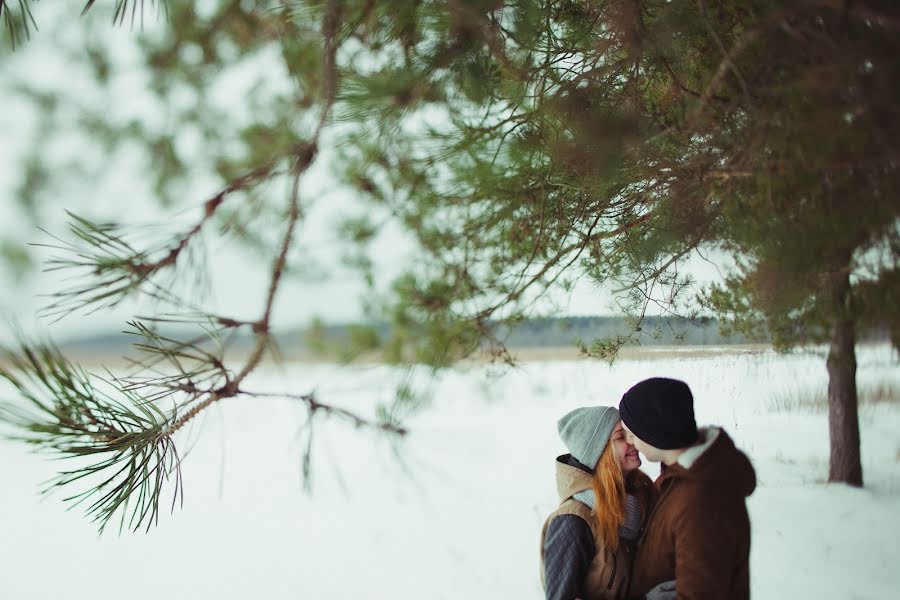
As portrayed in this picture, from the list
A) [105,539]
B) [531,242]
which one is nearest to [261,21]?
[531,242]

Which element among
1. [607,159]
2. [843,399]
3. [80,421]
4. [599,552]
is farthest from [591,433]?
[80,421]

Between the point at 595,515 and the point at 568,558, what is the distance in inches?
2.8

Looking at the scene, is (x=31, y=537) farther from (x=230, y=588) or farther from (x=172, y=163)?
(x=172, y=163)

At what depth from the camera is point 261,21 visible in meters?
1.59

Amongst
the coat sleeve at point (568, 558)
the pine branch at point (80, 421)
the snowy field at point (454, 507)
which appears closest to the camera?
the pine branch at point (80, 421)

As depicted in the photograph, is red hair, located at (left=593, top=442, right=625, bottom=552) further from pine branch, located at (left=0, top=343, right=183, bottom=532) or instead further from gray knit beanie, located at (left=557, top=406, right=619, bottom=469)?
pine branch, located at (left=0, top=343, right=183, bottom=532)

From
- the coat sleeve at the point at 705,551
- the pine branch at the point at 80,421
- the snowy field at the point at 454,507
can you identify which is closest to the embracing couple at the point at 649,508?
the coat sleeve at the point at 705,551

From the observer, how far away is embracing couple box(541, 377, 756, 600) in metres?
0.90

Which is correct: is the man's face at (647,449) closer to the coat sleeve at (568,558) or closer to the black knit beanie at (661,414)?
the black knit beanie at (661,414)

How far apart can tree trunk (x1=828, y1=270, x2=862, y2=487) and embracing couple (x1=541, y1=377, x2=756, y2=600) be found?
213 mm

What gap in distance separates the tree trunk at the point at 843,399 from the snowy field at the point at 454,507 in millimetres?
24

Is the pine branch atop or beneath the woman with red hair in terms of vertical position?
atop

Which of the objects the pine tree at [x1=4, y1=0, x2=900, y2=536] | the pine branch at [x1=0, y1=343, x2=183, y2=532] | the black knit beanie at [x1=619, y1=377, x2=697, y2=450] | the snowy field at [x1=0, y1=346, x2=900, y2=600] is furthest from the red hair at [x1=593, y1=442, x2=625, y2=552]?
the pine branch at [x1=0, y1=343, x2=183, y2=532]

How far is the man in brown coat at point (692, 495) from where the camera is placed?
886mm
